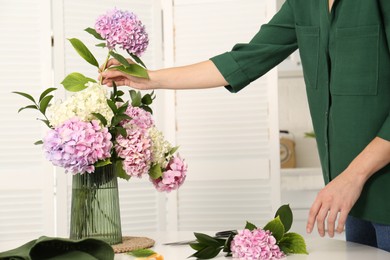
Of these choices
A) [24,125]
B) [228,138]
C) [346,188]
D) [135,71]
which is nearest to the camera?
[346,188]

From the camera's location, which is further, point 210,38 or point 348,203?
point 210,38

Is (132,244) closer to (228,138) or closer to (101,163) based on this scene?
(101,163)

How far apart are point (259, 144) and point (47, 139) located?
2.18 m

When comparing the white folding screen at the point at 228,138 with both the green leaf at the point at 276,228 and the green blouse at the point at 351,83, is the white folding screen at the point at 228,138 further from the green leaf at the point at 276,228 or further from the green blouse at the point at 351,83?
the green leaf at the point at 276,228

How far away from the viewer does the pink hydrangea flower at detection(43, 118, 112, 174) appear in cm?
146

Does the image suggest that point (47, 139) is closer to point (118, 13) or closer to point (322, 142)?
point (118, 13)

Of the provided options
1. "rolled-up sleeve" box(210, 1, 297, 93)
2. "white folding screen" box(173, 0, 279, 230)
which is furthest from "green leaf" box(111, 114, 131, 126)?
"white folding screen" box(173, 0, 279, 230)

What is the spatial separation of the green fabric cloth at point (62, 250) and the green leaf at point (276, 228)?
34 cm

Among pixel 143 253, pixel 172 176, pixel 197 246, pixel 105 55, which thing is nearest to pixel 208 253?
pixel 197 246

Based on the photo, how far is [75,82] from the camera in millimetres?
1646

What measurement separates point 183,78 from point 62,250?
0.76 meters

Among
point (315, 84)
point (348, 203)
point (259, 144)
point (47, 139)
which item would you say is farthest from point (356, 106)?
point (259, 144)

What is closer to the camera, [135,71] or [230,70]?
[135,71]

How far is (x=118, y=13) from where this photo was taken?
5.28 feet
